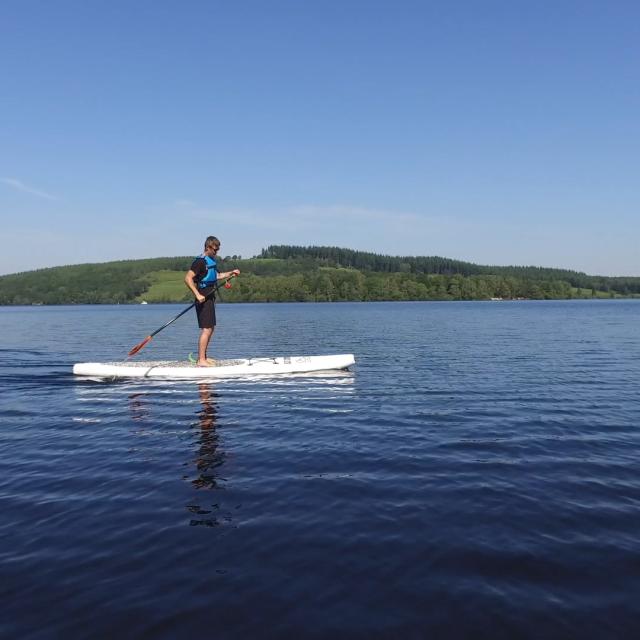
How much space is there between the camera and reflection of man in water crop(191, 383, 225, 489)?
8867mm

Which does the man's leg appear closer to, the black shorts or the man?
the man

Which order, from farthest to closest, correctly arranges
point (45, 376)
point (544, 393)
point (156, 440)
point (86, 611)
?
1. point (45, 376)
2. point (544, 393)
3. point (156, 440)
4. point (86, 611)

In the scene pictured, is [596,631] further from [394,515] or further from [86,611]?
[86,611]

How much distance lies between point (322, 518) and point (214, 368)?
44.0 feet

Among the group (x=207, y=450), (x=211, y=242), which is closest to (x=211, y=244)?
(x=211, y=242)

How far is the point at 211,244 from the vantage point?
1836 centimetres

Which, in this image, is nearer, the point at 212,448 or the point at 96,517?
the point at 96,517

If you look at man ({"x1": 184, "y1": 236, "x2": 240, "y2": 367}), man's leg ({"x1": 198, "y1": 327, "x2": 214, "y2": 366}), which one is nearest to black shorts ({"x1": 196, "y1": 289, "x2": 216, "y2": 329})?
man ({"x1": 184, "y1": 236, "x2": 240, "y2": 367})

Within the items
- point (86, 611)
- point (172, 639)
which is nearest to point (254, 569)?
point (172, 639)

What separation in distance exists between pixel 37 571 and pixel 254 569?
2.38 m

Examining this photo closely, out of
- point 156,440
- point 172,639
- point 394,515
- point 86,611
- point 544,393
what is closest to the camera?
point 172,639

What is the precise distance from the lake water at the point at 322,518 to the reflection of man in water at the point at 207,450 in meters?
0.06

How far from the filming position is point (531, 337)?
132 feet

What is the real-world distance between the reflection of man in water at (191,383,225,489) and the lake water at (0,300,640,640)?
0.19 ft
